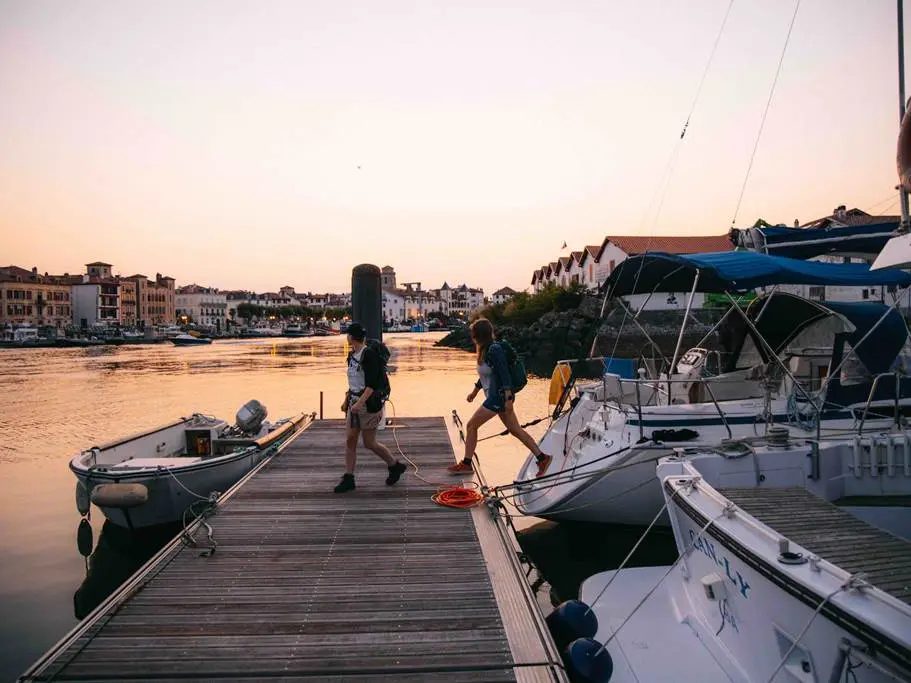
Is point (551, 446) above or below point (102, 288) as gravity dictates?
below

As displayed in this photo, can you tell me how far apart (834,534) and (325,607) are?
423 cm

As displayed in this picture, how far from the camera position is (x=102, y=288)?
11844 cm

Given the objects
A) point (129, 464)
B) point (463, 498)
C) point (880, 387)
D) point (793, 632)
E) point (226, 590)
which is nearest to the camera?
point (793, 632)

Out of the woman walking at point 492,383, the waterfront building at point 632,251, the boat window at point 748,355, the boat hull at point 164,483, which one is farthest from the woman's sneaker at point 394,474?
the waterfront building at point 632,251

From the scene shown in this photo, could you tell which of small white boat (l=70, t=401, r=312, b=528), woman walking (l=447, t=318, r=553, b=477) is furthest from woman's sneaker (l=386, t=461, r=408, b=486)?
small white boat (l=70, t=401, r=312, b=528)

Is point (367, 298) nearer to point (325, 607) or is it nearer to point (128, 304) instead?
point (325, 607)

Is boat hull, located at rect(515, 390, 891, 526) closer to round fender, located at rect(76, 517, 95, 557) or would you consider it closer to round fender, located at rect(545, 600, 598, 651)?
round fender, located at rect(545, 600, 598, 651)

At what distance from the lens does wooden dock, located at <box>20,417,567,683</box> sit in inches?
161

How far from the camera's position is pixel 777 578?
4.44m

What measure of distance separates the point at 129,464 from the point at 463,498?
558 cm

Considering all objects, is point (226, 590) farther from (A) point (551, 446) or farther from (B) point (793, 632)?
(A) point (551, 446)

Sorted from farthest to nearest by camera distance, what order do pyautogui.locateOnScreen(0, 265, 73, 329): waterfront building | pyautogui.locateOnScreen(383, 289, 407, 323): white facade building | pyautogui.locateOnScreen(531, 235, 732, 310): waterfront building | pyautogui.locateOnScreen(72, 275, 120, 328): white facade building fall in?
1. pyautogui.locateOnScreen(383, 289, 407, 323): white facade building
2. pyautogui.locateOnScreen(72, 275, 120, 328): white facade building
3. pyautogui.locateOnScreen(0, 265, 73, 329): waterfront building
4. pyautogui.locateOnScreen(531, 235, 732, 310): waterfront building

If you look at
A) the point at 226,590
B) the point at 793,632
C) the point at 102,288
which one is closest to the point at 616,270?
the point at 793,632

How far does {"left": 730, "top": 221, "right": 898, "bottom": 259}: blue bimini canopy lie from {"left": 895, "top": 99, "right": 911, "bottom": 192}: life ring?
27.8 feet
